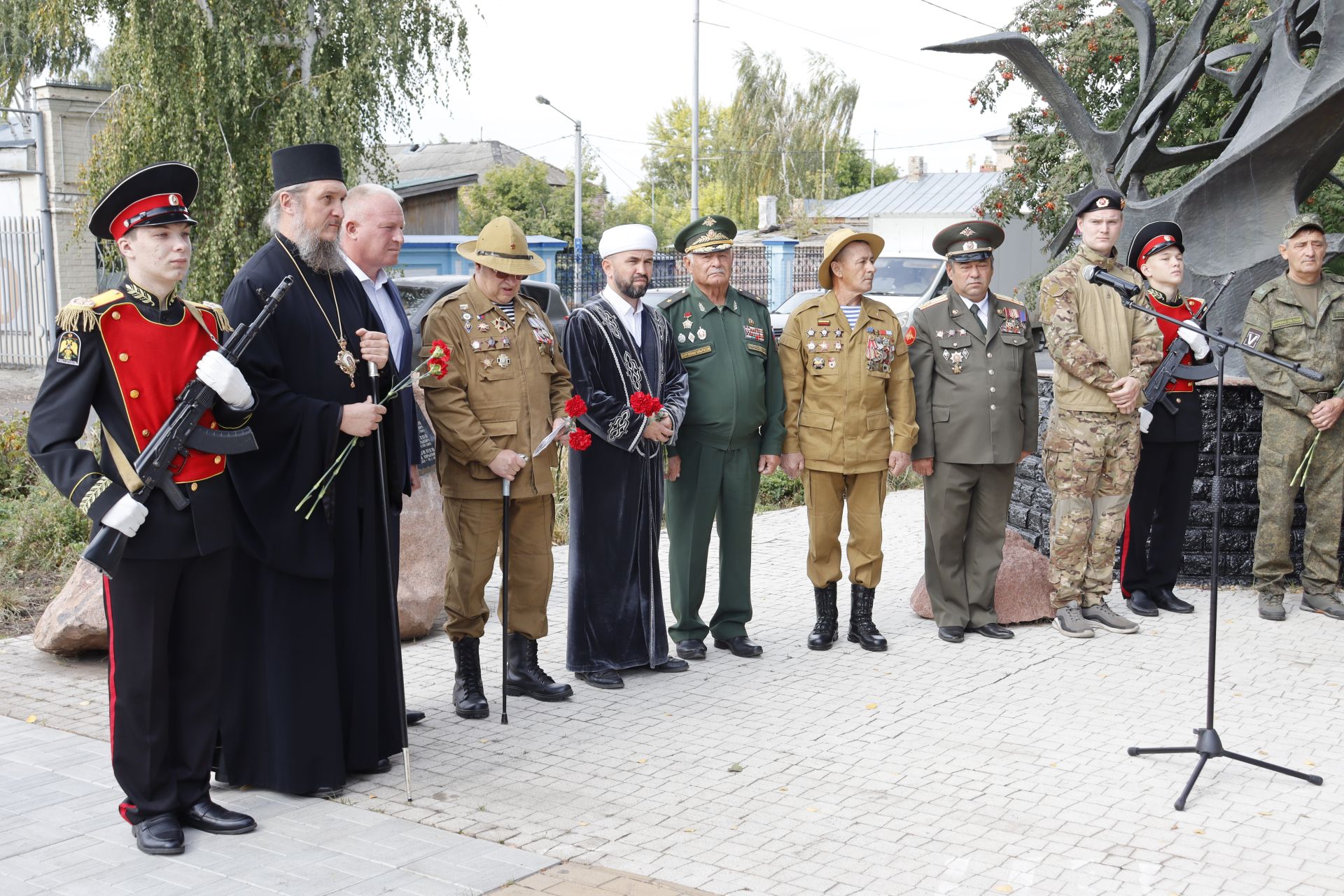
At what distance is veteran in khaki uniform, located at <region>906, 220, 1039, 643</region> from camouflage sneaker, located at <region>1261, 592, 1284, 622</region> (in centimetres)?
155

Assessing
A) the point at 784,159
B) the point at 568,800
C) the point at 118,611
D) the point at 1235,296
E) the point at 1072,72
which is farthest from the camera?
the point at 784,159

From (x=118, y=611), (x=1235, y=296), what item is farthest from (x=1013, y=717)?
(x=1235, y=296)

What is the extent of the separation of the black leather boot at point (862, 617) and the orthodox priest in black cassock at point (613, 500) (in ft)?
3.72

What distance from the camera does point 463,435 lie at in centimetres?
530

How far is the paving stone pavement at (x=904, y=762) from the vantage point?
3.98 metres

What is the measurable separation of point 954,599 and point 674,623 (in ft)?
4.89

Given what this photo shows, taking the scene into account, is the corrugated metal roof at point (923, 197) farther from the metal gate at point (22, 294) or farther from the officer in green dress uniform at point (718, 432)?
the officer in green dress uniform at point (718, 432)

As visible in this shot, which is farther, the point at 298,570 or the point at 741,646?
the point at 741,646

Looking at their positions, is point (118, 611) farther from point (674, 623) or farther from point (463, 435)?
point (674, 623)

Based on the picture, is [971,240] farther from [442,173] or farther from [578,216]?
[442,173]

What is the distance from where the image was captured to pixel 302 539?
4492 mm

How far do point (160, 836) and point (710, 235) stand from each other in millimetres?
3629

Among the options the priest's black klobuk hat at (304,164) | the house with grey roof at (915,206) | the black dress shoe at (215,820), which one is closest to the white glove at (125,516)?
the black dress shoe at (215,820)

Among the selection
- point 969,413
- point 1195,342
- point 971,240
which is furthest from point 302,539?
point 1195,342
